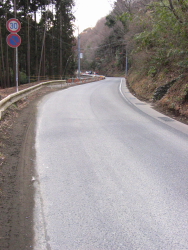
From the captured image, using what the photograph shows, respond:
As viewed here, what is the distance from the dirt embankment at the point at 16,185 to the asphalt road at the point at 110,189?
15 centimetres

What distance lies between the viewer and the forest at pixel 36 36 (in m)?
36.8

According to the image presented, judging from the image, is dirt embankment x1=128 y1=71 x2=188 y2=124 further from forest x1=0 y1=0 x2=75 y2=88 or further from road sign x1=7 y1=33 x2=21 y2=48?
forest x1=0 y1=0 x2=75 y2=88

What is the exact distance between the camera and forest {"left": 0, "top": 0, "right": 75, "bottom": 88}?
36812 millimetres

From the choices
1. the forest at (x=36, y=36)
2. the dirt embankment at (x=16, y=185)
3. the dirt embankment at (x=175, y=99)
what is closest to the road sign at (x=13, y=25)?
the dirt embankment at (x=16, y=185)

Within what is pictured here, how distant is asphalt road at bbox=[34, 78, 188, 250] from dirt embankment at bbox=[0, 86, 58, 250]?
0.15 m

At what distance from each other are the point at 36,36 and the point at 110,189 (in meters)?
45.6

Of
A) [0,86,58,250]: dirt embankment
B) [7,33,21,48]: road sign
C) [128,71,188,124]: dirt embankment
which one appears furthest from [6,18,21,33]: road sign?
[128,71,188,124]: dirt embankment

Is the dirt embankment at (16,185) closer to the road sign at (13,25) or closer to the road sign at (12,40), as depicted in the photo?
the road sign at (12,40)

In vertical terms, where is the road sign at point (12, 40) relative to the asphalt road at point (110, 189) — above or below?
above

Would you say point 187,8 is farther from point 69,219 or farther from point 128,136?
point 69,219

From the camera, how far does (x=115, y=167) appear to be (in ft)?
18.2

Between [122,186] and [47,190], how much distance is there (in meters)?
1.29

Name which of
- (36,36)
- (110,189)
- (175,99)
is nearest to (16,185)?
(110,189)

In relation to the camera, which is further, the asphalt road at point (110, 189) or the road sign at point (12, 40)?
the road sign at point (12, 40)
